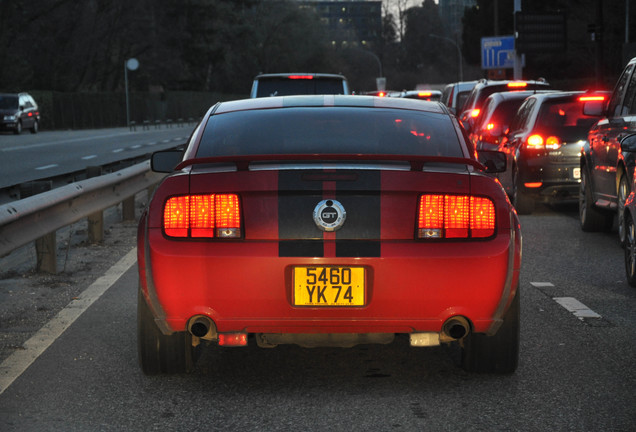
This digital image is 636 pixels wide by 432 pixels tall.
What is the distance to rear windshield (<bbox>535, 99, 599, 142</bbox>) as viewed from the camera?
13781mm

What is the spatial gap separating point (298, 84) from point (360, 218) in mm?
13917

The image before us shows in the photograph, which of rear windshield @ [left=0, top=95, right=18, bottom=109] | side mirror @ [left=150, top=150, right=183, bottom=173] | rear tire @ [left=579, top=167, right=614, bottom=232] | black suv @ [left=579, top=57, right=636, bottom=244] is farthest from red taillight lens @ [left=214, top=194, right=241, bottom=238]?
rear windshield @ [left=0, top=95, right=18, bottom=109]

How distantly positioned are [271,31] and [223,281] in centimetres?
11644

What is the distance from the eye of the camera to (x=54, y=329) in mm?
6832

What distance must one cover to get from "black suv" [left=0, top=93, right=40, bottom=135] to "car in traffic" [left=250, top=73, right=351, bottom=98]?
29.5 meters

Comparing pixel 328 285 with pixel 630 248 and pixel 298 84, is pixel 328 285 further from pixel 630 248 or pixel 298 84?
pixel 298 84

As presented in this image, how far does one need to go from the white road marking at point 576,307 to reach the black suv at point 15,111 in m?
40.7

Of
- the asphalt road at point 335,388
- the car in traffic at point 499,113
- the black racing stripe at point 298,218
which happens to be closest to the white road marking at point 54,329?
the asphalt road at point 335,388

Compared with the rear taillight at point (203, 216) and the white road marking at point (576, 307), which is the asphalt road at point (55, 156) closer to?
the white road marking at point (576, 307)

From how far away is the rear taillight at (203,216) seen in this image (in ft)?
16.6

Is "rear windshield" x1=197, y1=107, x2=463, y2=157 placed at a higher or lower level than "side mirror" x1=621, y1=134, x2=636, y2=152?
higher

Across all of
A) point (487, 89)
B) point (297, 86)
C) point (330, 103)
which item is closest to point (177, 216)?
point (330, 103)

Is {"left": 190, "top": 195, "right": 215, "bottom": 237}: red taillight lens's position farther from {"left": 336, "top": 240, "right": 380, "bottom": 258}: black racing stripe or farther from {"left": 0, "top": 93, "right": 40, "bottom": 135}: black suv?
{"left": 0, "top": 93, "right": 40, "bottom": 135}: black suv

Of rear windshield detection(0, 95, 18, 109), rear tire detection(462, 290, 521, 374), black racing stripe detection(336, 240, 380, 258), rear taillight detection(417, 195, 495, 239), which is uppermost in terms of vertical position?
rear taillight detection(417, 195, 495, 239)
